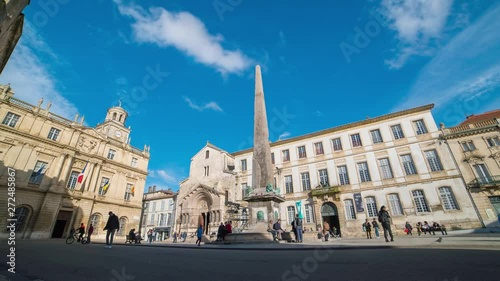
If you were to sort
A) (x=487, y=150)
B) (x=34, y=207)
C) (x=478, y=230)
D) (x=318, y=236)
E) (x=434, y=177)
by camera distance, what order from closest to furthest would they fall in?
(x=318, y=236), (x=478, y=230), (x=487, y=150), (x=434, y=177), (x=34, y=207)

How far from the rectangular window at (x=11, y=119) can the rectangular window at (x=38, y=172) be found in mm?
4394

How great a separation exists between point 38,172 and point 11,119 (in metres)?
5.87

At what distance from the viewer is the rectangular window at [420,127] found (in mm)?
21969

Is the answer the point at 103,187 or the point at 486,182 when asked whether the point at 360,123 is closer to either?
the point at 486,182

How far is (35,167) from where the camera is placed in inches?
879

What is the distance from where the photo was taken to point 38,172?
22438 millimetres

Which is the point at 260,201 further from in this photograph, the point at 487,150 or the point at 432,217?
the point at 487,150

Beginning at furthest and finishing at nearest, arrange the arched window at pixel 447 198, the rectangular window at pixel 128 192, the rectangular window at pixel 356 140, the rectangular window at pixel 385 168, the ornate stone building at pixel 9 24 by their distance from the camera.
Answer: the rectangular window at pixel 128 192, the rectangular window at pixel 356 140, the rectangular window at pixel 385 168, the arched window at pixel 447 198, the ornate stone building at pixel 9 24

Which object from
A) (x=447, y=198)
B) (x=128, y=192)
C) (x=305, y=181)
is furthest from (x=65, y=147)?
(x=447, y=198)

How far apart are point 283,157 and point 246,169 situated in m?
5.42

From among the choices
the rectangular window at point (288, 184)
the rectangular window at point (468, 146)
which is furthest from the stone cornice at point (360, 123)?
the rectangular window at point (288, 184)

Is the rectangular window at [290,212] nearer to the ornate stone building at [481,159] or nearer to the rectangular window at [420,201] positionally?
the rectangular window at [420,201]

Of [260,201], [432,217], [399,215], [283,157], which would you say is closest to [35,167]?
[260,201]

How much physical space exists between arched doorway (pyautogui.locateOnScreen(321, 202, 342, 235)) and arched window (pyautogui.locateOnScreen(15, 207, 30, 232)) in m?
29.8
